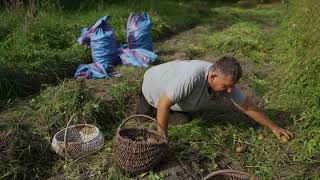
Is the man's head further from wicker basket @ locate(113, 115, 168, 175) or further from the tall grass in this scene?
the tall grass

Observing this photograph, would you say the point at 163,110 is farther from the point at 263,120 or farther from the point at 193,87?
the point at 263,120

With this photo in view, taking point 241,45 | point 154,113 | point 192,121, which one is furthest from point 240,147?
point 241,45

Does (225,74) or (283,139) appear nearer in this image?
(225,74)

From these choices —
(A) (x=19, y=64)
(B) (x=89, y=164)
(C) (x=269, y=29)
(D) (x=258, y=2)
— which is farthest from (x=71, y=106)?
(D) (x=258, y=2)

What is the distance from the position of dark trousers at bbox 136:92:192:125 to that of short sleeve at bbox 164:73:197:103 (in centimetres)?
74

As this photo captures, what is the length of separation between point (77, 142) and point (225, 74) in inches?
57.1

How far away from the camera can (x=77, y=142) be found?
4.59 meters

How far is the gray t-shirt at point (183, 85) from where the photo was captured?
14.7ft

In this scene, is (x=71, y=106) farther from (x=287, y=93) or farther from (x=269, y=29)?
(x=269, y=29)

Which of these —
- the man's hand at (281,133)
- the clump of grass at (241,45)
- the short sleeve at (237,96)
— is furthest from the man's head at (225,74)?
the clump of grass at (241,45)

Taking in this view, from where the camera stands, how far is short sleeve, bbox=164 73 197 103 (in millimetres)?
4430

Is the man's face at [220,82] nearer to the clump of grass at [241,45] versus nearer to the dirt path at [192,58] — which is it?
the dirt path at [192,58]

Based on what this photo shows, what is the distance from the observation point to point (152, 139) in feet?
15.1

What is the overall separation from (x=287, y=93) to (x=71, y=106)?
2.50m
